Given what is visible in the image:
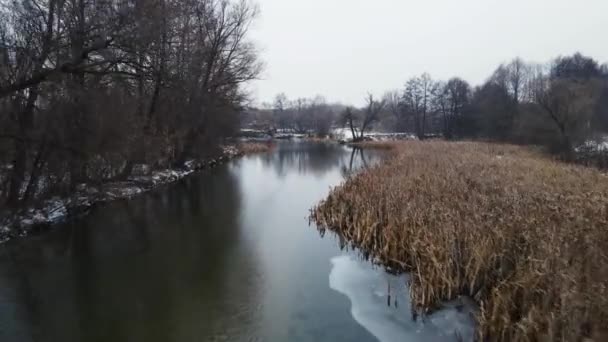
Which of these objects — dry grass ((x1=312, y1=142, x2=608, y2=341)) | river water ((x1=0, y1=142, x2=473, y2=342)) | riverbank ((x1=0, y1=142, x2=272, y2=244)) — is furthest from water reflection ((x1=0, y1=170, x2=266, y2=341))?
dry grass ((x1=312, y1=142, x2=608, y2=341))

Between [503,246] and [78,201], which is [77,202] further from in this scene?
[503,246]

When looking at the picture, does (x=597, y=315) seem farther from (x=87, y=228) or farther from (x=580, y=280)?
(x=87, y=228)

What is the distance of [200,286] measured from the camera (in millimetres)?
6562

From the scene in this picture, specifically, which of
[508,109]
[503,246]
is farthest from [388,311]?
[508,109]

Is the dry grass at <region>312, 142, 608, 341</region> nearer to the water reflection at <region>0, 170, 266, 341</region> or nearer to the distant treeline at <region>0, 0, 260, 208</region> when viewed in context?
the water reflection at <region>0, 170, 266, 341</region>

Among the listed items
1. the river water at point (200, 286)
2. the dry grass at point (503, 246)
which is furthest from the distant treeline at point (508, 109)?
the river water at point (200, 286)

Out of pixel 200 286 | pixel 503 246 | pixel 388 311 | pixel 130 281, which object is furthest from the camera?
pixel 130 281

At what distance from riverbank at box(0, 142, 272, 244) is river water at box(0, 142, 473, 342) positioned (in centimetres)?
46

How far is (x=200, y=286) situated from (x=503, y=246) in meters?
4.58

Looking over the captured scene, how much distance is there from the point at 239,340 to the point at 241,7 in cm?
2513

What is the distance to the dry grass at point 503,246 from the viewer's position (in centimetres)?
380

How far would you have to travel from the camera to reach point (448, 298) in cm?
536

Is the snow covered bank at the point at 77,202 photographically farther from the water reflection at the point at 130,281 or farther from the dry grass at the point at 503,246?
the dry grass at the point at 503,246

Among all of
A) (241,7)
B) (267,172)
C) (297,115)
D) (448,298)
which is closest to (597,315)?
(448,298)
